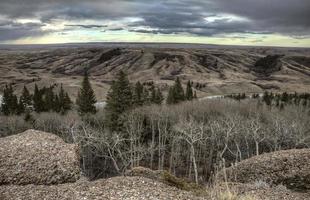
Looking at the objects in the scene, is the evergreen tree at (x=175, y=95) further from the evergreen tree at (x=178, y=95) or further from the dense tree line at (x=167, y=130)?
the dense tree line at (x=167, y=130)

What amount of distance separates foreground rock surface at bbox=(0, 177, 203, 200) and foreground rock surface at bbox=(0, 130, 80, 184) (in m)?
1.24

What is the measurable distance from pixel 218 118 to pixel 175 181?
66745mm

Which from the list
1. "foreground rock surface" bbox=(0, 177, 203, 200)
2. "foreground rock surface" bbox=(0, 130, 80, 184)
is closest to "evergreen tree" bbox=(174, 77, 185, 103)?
"foreground rock surface" bbox=(0, 130, 80, 184)

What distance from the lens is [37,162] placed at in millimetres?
16266

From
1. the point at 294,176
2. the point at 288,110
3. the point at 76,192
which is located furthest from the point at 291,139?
the point at 76,192

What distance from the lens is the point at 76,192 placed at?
43.6ft

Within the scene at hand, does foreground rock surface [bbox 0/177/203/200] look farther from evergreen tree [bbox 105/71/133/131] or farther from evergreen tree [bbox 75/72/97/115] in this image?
evergreen tree [bbox 75/72/97/115]

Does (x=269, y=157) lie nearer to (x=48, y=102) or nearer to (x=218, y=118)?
(x=218, y=118)

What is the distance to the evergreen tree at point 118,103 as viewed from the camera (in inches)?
2933

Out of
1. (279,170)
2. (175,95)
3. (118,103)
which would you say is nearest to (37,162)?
(279,170)

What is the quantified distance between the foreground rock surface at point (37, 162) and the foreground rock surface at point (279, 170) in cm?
739

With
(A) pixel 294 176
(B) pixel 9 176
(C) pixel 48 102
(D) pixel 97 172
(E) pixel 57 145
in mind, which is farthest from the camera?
(C) pixel 48 102

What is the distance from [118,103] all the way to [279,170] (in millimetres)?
56980

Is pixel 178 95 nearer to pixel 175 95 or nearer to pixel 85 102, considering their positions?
pixel 175 95
